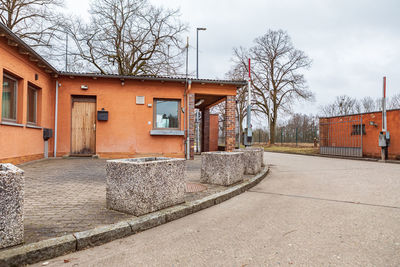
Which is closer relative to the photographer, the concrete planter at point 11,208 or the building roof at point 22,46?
the concrete planter at point 11,208

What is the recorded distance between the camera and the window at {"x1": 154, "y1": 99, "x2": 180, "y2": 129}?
1159cm

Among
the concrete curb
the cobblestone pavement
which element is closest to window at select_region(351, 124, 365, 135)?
the cobblestone pavement

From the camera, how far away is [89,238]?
2.78 meters

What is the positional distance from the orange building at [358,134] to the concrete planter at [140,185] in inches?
541

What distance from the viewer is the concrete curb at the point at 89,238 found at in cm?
236

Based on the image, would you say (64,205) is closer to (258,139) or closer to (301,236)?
(301,236)

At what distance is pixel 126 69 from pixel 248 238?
19289 mm

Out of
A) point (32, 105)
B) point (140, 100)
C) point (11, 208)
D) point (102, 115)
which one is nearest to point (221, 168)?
point (11, 208)

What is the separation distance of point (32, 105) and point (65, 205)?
7.43m

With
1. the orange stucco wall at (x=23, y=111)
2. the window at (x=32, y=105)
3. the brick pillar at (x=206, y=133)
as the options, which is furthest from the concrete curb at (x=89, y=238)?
the brick pillar at (x=206, y=133)

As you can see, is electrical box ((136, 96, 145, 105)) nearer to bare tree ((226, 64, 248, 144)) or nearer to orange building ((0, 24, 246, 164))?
orange building ((0, 24, 246, 164))

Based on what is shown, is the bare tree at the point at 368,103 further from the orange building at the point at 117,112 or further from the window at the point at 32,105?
the window at the point at 32,105

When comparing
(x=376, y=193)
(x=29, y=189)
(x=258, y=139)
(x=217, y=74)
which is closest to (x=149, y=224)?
(x=29, y=189)

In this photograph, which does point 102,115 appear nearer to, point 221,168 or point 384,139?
point 221,168
